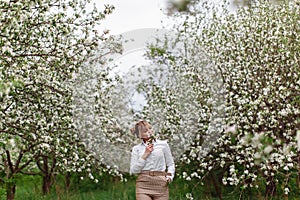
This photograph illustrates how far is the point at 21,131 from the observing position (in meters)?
5.95

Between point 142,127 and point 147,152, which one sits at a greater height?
point 142,127

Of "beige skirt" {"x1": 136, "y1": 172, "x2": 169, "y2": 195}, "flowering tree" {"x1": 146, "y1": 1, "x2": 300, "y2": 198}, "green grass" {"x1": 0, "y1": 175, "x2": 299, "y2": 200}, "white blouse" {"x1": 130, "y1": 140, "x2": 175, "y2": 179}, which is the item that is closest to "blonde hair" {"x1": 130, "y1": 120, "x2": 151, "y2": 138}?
"white blouse" {"x1": 130, "y1": 140, "x2": 175, "y2": 179}

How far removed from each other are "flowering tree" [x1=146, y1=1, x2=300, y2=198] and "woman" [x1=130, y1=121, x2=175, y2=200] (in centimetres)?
83

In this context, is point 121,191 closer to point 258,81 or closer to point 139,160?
point 258,81

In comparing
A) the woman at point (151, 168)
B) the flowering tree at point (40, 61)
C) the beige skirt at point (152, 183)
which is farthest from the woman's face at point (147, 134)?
the flowering tree at point (40, 61)

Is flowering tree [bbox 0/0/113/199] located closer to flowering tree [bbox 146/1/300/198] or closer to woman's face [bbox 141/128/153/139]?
woman's face [bbox 141/128/153/139]

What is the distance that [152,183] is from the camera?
585 centimetres

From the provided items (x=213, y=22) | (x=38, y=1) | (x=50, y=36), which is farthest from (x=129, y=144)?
(x=38, y=1)

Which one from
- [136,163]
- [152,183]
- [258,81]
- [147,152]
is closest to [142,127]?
[147,152]

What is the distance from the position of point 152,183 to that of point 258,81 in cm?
225

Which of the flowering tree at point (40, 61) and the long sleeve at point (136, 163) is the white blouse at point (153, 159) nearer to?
the long sleeve at point (136, 163)

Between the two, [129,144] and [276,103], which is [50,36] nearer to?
[276,103]

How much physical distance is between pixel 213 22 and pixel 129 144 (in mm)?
2785

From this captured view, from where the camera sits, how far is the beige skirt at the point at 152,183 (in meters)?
5.84
